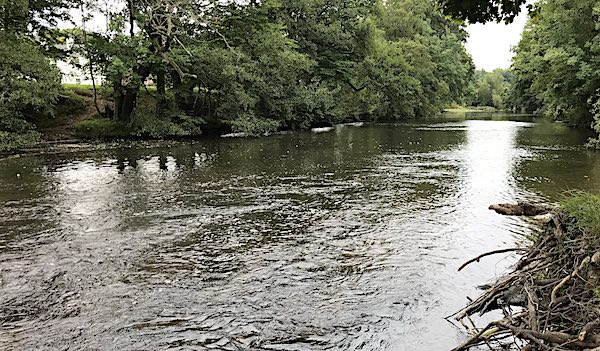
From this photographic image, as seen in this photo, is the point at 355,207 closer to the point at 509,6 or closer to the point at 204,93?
the point at 509,6

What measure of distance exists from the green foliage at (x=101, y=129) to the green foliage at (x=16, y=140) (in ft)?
10.6

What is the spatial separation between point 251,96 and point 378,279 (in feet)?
66.1

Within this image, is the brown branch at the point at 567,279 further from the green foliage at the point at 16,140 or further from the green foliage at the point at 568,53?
the green foliage at the point at 568,53

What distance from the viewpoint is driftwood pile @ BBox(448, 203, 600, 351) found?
10.9 feet

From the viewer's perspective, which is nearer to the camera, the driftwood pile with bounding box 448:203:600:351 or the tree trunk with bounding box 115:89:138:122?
the driftwood pile with bounding box 448:203:600:351

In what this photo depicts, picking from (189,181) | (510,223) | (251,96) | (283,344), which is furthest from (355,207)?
(251,96)

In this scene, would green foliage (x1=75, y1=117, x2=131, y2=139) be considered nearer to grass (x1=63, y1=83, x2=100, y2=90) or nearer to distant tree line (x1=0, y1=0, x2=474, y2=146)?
distant tree line (x1=0, y1=0, x2=474, y2=146)

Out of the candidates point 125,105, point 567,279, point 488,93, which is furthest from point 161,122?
point 488,93

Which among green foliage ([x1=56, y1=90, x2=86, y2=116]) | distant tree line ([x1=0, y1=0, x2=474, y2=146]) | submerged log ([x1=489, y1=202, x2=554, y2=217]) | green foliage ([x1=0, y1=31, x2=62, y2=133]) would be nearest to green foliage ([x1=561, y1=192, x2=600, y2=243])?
submerged log ([x1=489, y1=202, x2=554, y2=217])

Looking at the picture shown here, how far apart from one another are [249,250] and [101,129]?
17706 mm

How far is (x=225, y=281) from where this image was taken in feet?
19.3

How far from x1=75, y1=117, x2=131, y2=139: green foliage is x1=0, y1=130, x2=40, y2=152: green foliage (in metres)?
3.23

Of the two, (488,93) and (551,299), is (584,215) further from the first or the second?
(488,93)

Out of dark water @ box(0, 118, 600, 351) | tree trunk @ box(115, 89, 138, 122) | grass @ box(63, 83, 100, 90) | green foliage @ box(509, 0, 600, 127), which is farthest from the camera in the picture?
grass @ box(63, 83, 100, 90)
